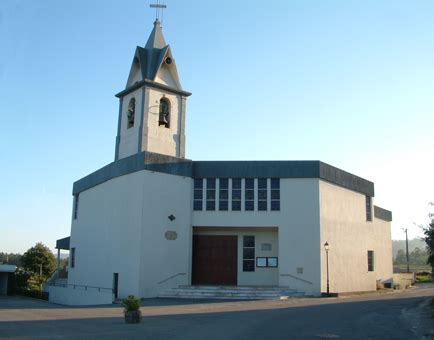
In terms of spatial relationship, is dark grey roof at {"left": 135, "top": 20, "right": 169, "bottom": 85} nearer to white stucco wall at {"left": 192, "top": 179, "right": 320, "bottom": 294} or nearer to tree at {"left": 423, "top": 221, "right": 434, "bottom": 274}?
white stucco wall at {"left": 192, "top": 179, "right": 320, "bottom": 294}

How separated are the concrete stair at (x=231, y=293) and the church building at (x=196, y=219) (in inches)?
13.0

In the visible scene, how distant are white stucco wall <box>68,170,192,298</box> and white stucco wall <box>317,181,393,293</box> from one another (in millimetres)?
8409

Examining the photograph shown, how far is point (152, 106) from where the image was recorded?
32.5 m

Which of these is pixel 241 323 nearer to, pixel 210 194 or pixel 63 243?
pixel 210 194

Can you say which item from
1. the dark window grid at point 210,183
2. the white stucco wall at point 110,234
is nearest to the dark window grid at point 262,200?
the dark window grid at point 210,183

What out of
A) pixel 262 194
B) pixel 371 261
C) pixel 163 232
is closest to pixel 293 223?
pixel 262 194

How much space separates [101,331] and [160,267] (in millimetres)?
13937

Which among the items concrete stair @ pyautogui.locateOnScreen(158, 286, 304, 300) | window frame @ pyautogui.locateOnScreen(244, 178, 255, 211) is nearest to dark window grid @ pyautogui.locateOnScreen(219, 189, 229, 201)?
window frame @ pyautogui.locateOnScreen(244, 178, 255, 211)

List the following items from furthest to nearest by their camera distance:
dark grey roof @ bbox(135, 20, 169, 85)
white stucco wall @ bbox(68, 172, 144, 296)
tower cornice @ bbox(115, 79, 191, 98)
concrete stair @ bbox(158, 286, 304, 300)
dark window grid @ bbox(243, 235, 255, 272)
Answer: dark grey roof @ bbox(135, 20, 169, 85), tower cornice @ bbox(115, 79, 191, 98), dark window grid @ bbox(243, 235, 255, 272), white stucco wall @ bbox(68, 172, 144, 296), concrete stair @ bbox(158, 286, 304, 300)

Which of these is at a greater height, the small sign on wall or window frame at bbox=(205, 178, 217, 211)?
window frame at bbox=(205, 178, 217, 211)

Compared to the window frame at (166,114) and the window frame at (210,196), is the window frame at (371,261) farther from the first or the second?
the window frame at (166,114)

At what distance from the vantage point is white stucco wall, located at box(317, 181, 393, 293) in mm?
30312

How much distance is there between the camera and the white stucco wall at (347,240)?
30312mm

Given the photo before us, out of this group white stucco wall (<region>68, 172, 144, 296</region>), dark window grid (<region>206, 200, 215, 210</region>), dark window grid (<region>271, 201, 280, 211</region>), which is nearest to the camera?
white stucco wall (<region>68, 172, 144, 296</region>)
